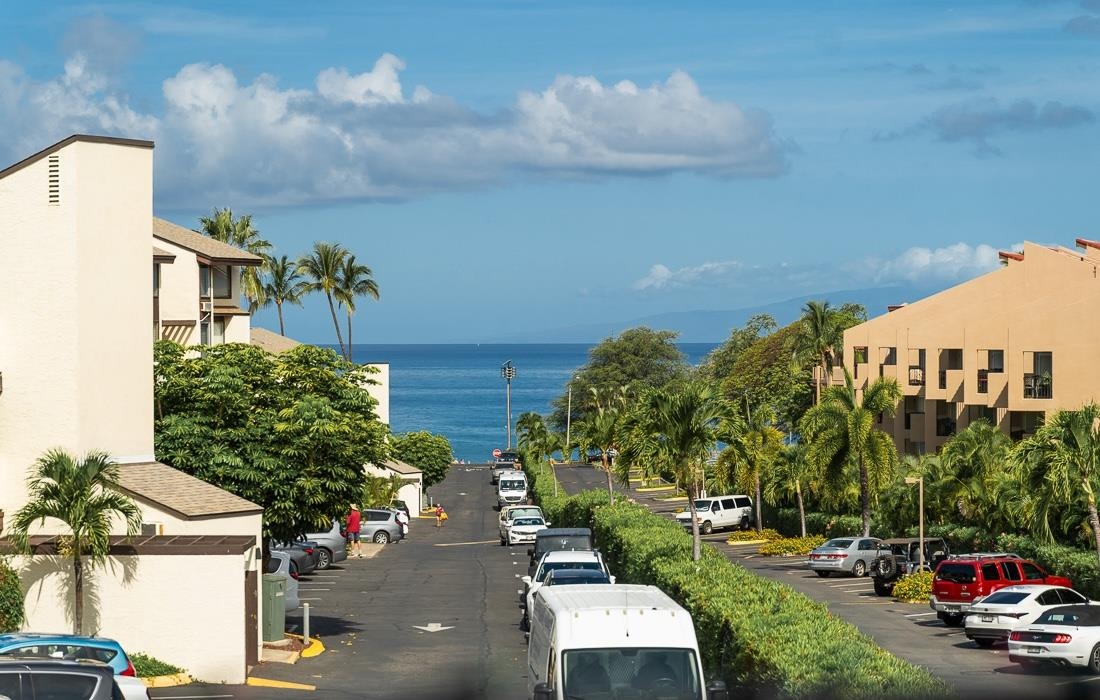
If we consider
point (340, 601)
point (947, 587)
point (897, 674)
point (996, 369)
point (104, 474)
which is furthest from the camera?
point (996, 369)

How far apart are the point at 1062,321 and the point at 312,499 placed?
126 feet

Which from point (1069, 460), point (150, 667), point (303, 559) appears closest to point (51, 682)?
point (150, 667)

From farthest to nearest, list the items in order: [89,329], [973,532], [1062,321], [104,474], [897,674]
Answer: [1062,321] → [973,532] → [89,329] → [104,474] → [897,674]

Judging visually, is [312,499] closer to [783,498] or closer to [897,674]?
[897,674]

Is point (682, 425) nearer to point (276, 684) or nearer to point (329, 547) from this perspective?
point (276, 684)

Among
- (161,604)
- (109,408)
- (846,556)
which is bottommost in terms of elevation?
(846,556)

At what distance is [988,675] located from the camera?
2767 cm

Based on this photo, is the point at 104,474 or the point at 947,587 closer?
the point at 104,474

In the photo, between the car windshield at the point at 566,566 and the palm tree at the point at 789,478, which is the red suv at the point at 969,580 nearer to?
the car windshield at the point at 566,566

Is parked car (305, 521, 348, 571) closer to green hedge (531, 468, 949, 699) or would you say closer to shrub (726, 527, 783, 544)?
green hedge (531, 468, 949, 699)

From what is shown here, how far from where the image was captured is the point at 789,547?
58.5 metres

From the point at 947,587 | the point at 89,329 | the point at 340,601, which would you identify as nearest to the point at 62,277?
the point at 89,329

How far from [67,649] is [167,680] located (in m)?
5.41

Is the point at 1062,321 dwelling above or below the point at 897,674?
above
